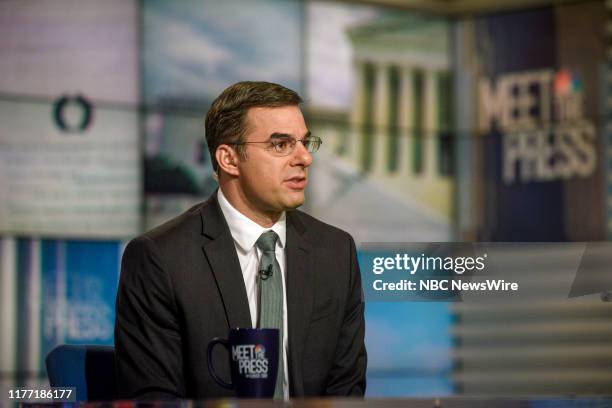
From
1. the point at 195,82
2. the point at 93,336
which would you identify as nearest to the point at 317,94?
the point at 195,82

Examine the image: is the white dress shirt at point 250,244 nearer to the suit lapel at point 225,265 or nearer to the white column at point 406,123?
the suit lapel at point 225,265

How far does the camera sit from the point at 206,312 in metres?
2.28

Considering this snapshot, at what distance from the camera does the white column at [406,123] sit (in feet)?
33.6

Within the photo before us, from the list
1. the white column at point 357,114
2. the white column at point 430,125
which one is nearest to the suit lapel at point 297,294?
the white column at point 357,114

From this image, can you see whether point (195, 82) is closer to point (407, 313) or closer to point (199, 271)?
point (407, 313)

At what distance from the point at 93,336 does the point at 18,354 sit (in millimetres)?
578

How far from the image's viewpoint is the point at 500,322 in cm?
251

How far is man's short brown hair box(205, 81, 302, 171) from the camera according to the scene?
2391 millimetres

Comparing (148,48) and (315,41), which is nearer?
(148,48)

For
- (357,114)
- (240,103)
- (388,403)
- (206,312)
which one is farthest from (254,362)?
(357,114)

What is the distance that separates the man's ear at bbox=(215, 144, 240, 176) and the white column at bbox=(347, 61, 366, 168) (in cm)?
740

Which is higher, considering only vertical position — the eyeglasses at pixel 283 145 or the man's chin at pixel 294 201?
the eyeglasses at pixel 283 145

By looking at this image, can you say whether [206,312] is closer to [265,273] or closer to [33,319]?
[265,273]

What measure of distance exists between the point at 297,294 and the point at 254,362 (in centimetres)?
53
